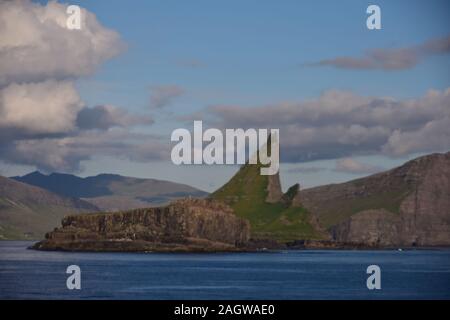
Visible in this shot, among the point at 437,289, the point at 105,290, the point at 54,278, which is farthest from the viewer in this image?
the point at 54,278

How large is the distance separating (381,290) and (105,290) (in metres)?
Result: 40.3

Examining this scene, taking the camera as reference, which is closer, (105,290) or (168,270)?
(105,290)

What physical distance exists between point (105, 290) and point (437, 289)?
49.5 metres

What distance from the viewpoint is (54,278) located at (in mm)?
154000

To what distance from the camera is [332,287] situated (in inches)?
5581

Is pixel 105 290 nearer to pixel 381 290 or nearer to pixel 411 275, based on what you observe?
pixel 381 290
